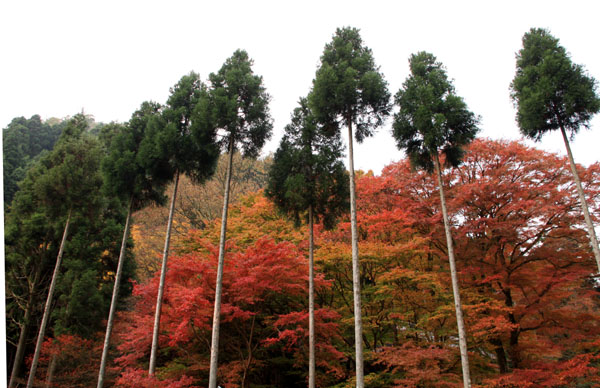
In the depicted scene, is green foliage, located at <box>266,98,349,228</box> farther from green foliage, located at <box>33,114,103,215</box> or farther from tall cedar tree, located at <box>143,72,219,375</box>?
green foliage, located at <box>33,114,103,215</box>

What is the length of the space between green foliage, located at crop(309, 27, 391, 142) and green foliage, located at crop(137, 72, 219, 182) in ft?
12.6

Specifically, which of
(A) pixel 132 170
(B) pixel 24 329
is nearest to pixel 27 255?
(B) pixel 24 329

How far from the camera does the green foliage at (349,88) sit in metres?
10.1

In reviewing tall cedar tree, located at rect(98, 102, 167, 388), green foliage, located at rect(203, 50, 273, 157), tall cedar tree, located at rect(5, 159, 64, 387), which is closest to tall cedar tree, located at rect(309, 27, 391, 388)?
→ green foliage, located at rect(203, 50, 273, 157)

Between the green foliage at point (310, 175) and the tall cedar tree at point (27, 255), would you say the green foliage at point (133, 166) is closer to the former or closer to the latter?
the tall cedar tree at point (27, 255)

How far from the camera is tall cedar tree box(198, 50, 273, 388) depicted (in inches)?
421

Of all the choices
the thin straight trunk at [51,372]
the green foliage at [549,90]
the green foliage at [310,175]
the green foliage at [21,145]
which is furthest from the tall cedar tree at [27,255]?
the green foliage at [549,90]

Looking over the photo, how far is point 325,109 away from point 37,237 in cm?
1427

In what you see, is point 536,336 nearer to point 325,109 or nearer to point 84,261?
point 325,109

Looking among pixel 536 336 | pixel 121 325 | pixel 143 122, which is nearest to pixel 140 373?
pixel 121 325

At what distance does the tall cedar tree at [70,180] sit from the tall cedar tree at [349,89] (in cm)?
1024

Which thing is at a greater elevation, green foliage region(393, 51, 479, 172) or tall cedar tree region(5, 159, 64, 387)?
green foliage region(393, 51, 479, 172)

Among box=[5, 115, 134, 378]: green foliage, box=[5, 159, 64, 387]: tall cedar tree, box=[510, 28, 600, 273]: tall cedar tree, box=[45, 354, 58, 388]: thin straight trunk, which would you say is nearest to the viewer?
box=[510, 28, 600, 273]: tall cedar tree

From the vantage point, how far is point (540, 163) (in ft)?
37.6
